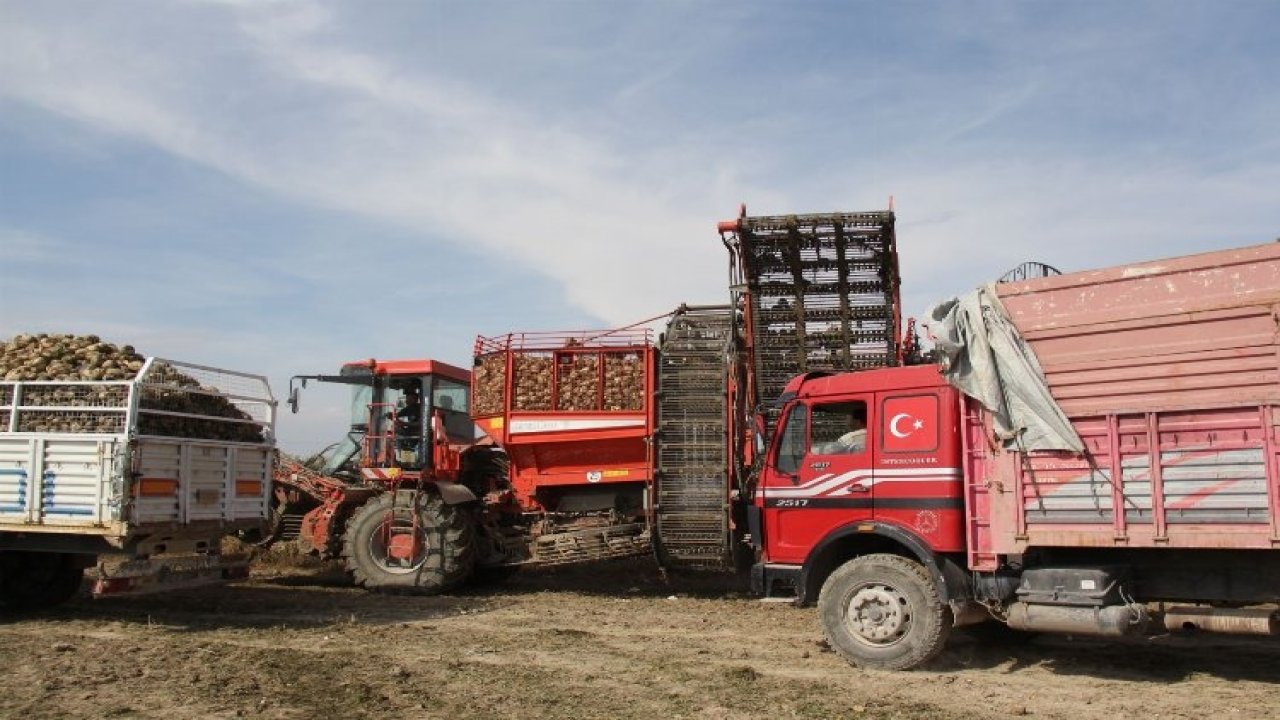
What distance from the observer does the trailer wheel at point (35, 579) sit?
998 cm

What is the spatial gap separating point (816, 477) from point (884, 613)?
1.29m

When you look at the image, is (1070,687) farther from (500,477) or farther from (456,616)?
(500,477)

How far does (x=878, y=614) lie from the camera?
780 centimetres

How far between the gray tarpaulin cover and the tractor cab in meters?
7.31

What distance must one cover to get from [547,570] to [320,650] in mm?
→ 5824

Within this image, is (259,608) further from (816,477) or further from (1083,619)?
(1083,619)

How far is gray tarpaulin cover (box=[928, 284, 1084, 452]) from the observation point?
717cm

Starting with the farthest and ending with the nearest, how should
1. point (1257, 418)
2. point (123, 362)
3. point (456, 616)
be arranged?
point (456, 616) < point (123, 362) < point (1257, 418)

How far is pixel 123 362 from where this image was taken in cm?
957

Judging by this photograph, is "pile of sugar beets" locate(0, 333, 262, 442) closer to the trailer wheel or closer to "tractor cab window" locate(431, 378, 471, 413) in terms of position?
the trailer wheel

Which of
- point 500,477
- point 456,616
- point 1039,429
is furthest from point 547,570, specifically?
point 1039,429

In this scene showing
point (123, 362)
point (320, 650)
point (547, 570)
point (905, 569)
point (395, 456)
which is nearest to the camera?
point (905, 569)

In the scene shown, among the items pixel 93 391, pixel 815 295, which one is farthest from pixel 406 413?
pixel 815 295

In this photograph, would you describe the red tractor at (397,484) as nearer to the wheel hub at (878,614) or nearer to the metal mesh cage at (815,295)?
the metal mesh cage at (815,295)
